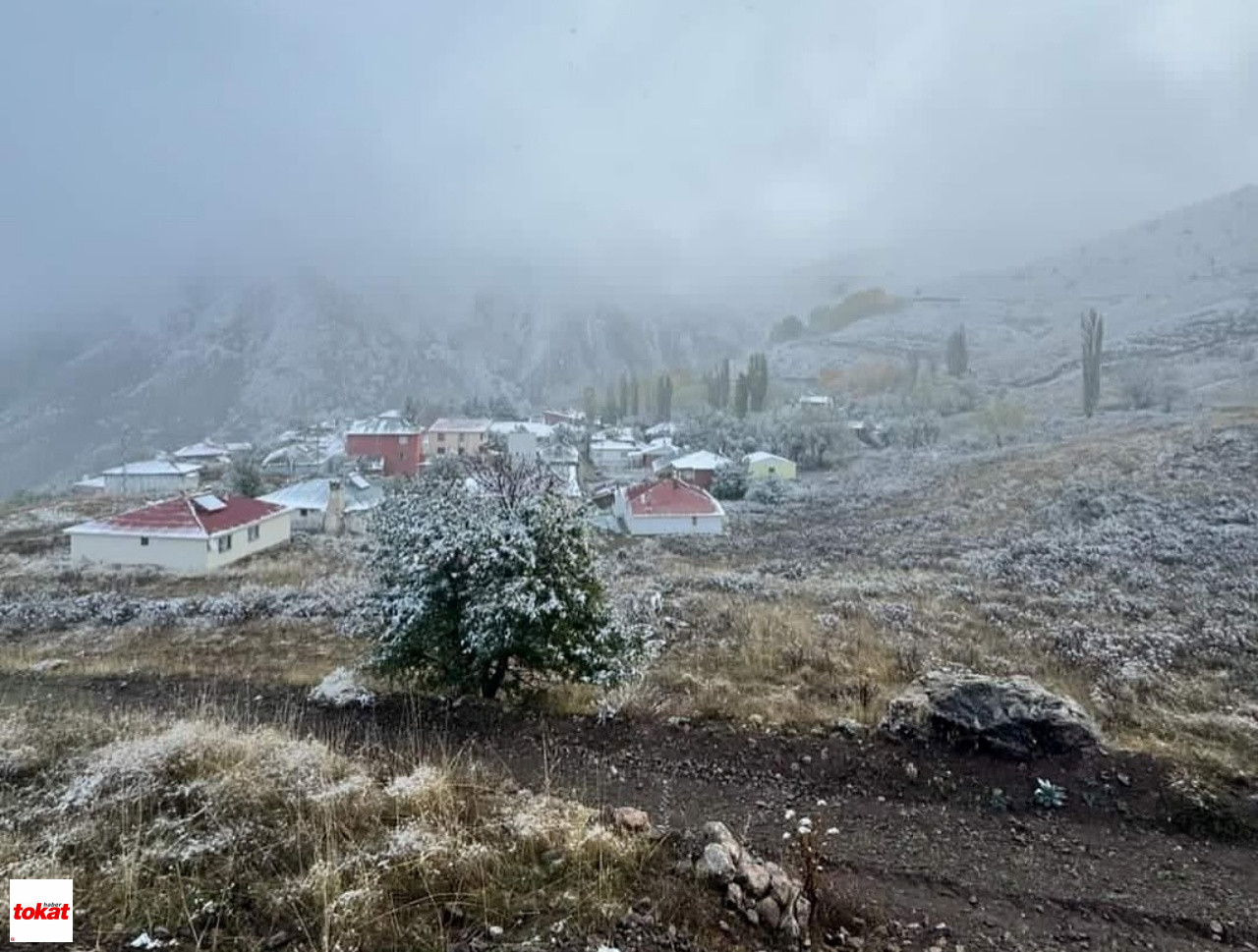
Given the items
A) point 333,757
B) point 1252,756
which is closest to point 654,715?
point 333,757

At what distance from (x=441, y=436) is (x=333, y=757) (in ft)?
229

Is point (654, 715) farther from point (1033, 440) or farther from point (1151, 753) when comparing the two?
point (1033, 440)

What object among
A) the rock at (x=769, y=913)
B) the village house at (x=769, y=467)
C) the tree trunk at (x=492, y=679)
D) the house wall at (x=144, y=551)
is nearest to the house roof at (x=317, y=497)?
the house wall at (x=144, y=551)

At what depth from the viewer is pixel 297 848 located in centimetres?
425

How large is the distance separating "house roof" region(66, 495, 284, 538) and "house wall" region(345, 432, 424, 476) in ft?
114

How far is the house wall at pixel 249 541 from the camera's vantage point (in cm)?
2716

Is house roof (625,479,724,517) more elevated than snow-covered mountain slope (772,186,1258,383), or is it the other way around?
snow-covered mountain slope (772,186,1258,383)

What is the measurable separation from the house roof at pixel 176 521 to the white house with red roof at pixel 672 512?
1912cm

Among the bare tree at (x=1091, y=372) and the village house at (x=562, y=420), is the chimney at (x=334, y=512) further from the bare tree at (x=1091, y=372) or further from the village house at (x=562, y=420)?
the bare tree at (x=1091, y=372)

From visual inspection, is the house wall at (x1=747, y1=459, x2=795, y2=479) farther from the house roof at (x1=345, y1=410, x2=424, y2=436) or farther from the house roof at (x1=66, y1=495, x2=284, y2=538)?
the house roof at (x1=66, y1=495, x2=284, y2=538)

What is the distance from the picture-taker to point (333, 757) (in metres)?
5.61

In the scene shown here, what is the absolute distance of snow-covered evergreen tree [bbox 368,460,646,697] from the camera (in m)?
7.89

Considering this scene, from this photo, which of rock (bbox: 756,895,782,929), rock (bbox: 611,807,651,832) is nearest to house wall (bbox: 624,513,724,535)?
rock (bbox: 611,807,651,832)

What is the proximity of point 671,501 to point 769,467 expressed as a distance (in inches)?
690
